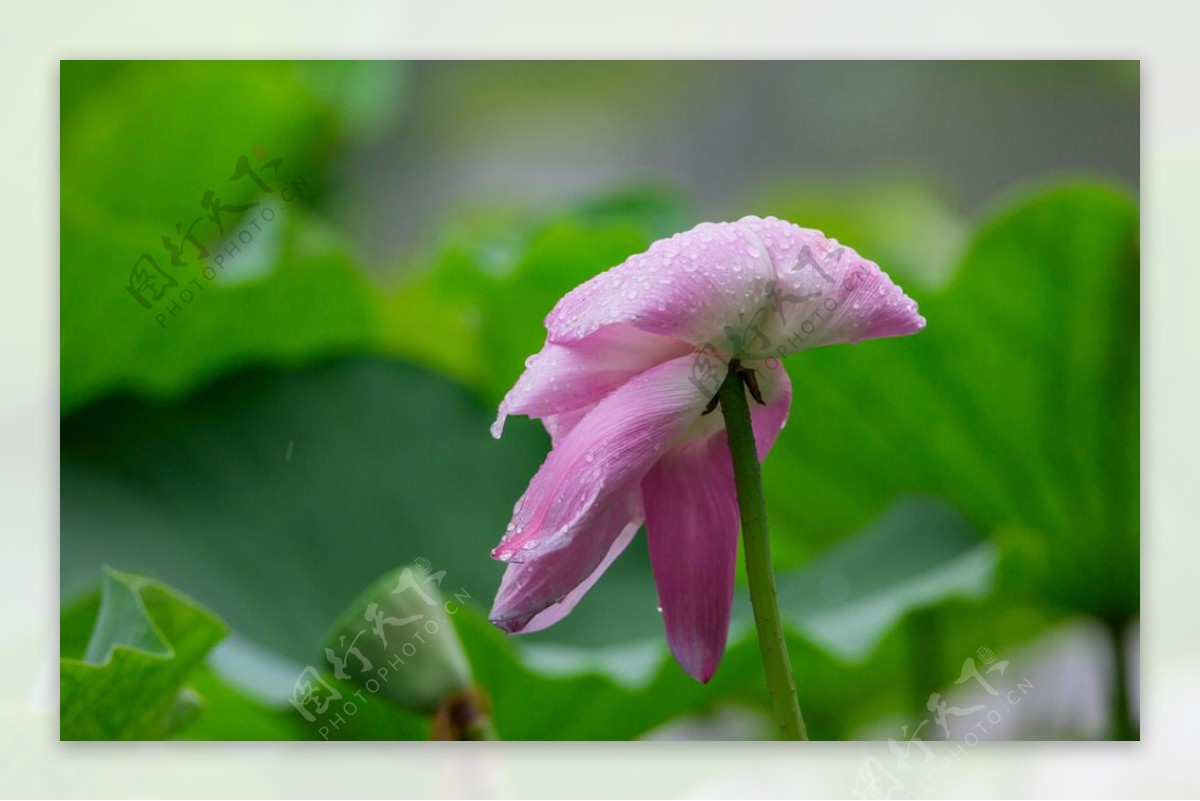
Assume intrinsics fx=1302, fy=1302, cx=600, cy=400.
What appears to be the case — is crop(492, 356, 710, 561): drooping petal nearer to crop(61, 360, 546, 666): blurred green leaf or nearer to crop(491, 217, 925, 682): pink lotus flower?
crop(491, 217, 925, 682): pink lotus flower

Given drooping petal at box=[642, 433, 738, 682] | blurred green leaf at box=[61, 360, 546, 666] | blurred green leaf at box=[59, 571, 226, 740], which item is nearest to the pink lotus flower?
drooping petal at box=[642, 433, 738, 682]

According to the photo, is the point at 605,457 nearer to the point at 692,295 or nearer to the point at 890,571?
the point at 692,295

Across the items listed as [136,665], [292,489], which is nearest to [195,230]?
[292,489]

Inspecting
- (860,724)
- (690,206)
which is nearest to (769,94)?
(690,206)

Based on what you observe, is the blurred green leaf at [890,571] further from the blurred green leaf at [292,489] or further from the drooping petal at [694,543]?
the drooping petal at [694,543]

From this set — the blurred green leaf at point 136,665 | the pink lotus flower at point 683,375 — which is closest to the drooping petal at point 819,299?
the pink lotus flower at point 683,375

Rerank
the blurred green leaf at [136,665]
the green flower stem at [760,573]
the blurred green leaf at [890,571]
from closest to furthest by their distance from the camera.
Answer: the green flower stem at [760,573] < the blurred green leaf at [136,665] < the blurred green leaf at [890,571]
